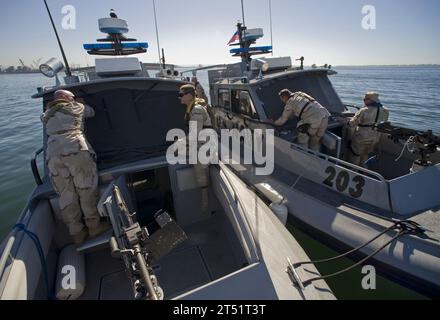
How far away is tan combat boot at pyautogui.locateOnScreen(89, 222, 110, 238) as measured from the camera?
3154 mm

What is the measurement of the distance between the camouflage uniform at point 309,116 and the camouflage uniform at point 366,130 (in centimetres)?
73

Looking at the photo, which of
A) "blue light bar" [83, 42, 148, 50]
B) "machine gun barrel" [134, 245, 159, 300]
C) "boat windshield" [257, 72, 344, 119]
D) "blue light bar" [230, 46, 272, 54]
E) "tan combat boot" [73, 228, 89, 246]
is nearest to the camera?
"machine gun barrel" [134, 245, 159, 300]

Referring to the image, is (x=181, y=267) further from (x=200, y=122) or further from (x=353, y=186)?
(x=353, y=186)

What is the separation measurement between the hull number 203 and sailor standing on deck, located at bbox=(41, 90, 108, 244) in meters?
3.58

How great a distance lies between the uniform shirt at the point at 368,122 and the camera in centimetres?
462

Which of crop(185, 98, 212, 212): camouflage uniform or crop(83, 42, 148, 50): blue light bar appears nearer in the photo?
crop(185, 98, 212, 212): camouflage uniform

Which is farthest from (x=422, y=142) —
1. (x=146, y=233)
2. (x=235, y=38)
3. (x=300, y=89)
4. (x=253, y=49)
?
(x=235, y=38)

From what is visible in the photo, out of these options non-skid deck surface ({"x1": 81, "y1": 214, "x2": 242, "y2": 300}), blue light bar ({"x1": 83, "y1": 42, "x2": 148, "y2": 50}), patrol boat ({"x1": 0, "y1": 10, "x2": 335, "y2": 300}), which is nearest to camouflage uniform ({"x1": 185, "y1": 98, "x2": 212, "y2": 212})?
patrol boat ({"x1": 0, "y1": 10, "x2": 335, "y2": 300})

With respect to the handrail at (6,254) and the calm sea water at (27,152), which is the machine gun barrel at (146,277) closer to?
the handrail at (6,254)

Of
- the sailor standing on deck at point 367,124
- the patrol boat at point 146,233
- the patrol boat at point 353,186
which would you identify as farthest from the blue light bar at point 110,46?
the sailor standing on deck at point 367,124

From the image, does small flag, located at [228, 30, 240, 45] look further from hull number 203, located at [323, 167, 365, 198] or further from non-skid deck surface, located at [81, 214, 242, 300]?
non-skid deck surface, located at [81, 214, 242, 300]
